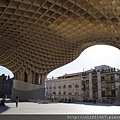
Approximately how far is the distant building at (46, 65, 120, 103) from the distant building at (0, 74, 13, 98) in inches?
908

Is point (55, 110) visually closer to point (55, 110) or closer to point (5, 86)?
point (55, 110)

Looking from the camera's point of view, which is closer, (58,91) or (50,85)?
(58,91)

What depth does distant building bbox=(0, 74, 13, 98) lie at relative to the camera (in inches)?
3501

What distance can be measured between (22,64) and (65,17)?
22.2m

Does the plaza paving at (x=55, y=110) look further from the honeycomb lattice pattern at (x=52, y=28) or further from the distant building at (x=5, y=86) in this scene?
the distant building at (x=5, y=86)

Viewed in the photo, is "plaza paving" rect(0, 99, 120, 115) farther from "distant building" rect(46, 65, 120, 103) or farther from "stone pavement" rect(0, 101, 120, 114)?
"distant building" rect(46, 65, 120, 103)

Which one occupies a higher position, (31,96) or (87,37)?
(87,37)

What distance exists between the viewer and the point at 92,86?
72062 mm

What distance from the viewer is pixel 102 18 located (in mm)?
23234

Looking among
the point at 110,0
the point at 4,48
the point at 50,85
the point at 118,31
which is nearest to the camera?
A: the point at 110,0

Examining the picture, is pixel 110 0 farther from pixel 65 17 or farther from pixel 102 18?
pixel 65 17

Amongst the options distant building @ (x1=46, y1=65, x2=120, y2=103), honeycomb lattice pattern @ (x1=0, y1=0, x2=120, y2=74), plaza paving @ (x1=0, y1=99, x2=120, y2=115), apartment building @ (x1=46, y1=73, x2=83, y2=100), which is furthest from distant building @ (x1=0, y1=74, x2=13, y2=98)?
plaza paving @ (x1=0, y1=99, x2=120, y2=115)

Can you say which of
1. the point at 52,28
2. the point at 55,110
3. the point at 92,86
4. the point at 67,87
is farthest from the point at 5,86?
the point at 55,110

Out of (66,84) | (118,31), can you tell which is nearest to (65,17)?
(118,31)
